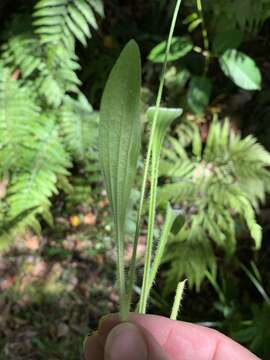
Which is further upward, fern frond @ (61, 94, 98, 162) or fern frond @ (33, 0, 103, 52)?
fern frond @ (33, 0, 103, 52)

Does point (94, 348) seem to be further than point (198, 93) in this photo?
No

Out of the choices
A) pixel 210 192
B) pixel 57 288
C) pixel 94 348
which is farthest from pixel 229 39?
pixel 94 348

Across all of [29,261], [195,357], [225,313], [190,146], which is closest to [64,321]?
[29,261]

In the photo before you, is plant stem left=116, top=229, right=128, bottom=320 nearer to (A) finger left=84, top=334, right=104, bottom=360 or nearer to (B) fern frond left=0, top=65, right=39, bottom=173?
(A) finger left=84, top=334, right=104, bottom=360

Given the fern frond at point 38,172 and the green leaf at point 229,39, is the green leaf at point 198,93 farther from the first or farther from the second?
the fern frond at point 38,172

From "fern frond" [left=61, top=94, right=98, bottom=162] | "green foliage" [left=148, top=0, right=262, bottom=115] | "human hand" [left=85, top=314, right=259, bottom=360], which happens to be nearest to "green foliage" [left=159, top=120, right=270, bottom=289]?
"green foliage" [left=148, top=0, right=262, bottom=115]

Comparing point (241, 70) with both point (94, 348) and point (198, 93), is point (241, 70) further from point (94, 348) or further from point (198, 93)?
point (94, 348)
